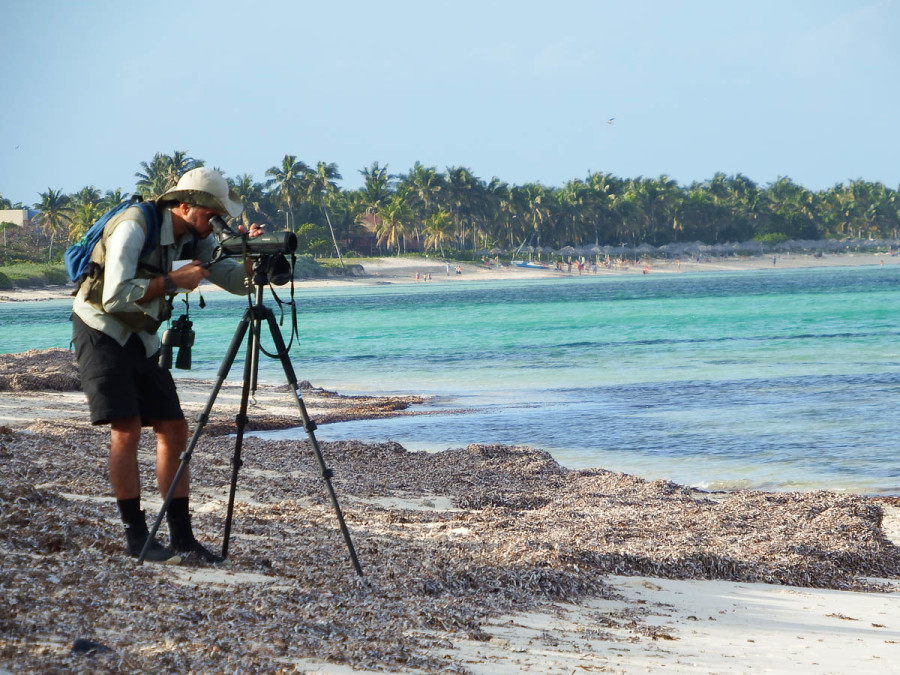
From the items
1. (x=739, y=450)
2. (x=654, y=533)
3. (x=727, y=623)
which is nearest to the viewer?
(x=727, y=623)

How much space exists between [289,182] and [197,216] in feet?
342

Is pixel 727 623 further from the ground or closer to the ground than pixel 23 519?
closer to the ground

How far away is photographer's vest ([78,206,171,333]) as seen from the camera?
4188mm

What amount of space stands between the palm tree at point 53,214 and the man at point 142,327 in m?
99.8

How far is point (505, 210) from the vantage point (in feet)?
422

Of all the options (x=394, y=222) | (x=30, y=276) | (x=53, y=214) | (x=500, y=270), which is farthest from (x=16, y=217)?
(x=500, y=270)

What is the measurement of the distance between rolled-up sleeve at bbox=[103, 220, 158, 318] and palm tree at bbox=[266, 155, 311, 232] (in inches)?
4060

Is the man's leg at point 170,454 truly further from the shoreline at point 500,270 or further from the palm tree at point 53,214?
the palm tree at point 53,214

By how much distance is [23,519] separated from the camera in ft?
14.5

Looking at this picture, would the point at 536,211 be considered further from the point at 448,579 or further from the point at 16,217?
the point at 448,579

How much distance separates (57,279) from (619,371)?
71.8 m

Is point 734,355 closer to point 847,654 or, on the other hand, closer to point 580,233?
point 847,654

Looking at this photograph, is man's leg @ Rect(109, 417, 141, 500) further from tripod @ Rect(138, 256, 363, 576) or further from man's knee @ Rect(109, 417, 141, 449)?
tripod @ Rect(138, 256, 363, 576)

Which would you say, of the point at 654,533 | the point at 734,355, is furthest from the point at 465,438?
the point at 734,355
